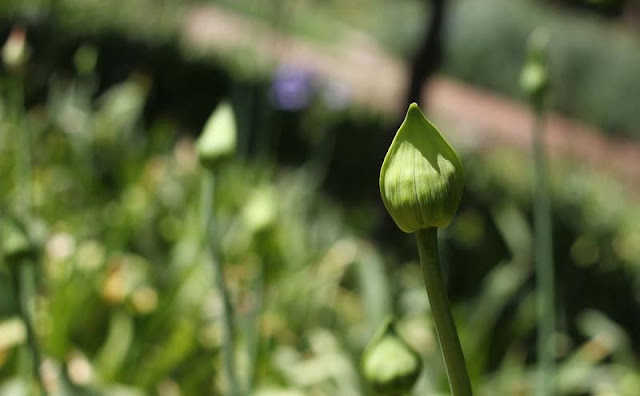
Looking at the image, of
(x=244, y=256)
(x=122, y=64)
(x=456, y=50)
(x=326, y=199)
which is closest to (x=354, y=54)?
(x=456, y=50)

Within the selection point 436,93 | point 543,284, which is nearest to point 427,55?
point 543,284

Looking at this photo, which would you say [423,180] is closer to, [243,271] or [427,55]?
[243,271]

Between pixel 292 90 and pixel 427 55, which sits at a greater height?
pixel 427 55

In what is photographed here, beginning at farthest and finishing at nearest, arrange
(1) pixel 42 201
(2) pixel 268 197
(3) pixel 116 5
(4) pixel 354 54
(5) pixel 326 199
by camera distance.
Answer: (4) pixel 354 54
(3) pixel 116 5
(5) pixel 326 199
(1) pixel 42 201
(2) pixel 268 197

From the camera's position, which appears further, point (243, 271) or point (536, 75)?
point (243, 271)

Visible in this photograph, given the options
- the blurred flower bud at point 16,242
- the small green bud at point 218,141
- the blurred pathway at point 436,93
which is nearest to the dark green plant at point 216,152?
the small green bud at point 218,141

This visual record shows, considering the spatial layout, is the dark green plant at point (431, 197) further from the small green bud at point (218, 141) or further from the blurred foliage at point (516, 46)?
the blurred foliage at point (516, 46)

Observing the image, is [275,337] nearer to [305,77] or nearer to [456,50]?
[305,77]

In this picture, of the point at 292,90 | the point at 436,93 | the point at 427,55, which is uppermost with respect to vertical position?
the point at 427,55
